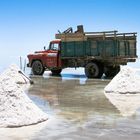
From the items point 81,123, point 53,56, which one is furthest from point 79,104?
point 53,56

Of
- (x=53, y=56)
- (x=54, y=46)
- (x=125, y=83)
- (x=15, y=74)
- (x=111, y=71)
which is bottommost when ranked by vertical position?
(x=111, y=71)

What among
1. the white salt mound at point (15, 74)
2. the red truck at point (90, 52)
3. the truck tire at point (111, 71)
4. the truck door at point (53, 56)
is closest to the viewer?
the white salt mound at point (15, 74)

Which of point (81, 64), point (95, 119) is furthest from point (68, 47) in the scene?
point (95, 119)

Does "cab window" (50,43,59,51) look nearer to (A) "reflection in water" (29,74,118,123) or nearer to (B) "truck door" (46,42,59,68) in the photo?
(B) "truck door" (46,42,59,68)

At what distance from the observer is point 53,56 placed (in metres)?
30.1

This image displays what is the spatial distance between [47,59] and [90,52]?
3757mm

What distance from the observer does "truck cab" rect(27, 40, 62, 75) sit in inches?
1179

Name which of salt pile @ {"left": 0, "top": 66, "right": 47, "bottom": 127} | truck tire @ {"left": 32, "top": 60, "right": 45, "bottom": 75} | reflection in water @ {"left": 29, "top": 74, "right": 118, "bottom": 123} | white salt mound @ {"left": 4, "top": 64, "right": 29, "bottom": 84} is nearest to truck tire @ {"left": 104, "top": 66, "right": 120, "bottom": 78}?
truck tire @ {"left": 32, "top": 60, "right": 45, "bottom": 75}

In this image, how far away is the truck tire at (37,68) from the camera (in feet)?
102

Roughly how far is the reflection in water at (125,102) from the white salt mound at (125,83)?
0.38m

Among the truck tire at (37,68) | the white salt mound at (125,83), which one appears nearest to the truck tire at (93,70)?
the truck tire at (37,68)

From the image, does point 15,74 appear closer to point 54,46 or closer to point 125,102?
point 54,46

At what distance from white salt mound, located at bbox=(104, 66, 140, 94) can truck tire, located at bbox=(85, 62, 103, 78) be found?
33.3ft

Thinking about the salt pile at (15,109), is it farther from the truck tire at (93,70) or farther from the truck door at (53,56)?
the truck door at (53,56)
